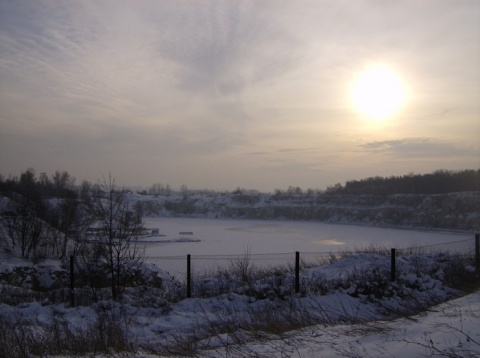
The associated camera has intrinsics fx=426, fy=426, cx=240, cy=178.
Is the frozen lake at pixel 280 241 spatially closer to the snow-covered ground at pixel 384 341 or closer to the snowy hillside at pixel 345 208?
the snowy hillside at pixel 345 208

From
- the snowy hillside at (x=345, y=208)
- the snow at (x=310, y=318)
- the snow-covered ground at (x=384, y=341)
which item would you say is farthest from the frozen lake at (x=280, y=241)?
the snow-covered ground at (x=384, y=341)

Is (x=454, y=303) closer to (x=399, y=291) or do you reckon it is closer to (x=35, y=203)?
(x=399, y=291)

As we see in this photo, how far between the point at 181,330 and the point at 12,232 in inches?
1205

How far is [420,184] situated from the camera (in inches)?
3930

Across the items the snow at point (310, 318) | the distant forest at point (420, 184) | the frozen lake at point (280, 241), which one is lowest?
the frozen lake at point (280, 241)

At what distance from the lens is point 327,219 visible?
98.1 metres

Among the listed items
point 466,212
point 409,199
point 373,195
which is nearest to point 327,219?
point 373,195

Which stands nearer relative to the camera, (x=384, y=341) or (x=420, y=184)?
(x=384, y=341)

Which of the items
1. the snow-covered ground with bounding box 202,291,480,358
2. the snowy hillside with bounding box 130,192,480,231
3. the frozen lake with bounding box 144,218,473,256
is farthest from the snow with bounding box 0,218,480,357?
the snowy hillside with bounding box 130,192,480,231

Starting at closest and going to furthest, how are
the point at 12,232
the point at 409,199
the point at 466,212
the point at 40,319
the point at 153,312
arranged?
the point at 40,319 < the point at 153,312 < the point at 12,232 < the point at 466,212 < the point at 409,199

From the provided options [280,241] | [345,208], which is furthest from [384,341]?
[345,208]

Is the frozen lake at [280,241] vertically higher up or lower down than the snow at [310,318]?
lower down

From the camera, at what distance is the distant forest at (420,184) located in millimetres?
92000

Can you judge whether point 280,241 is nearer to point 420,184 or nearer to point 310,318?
point 310,318
